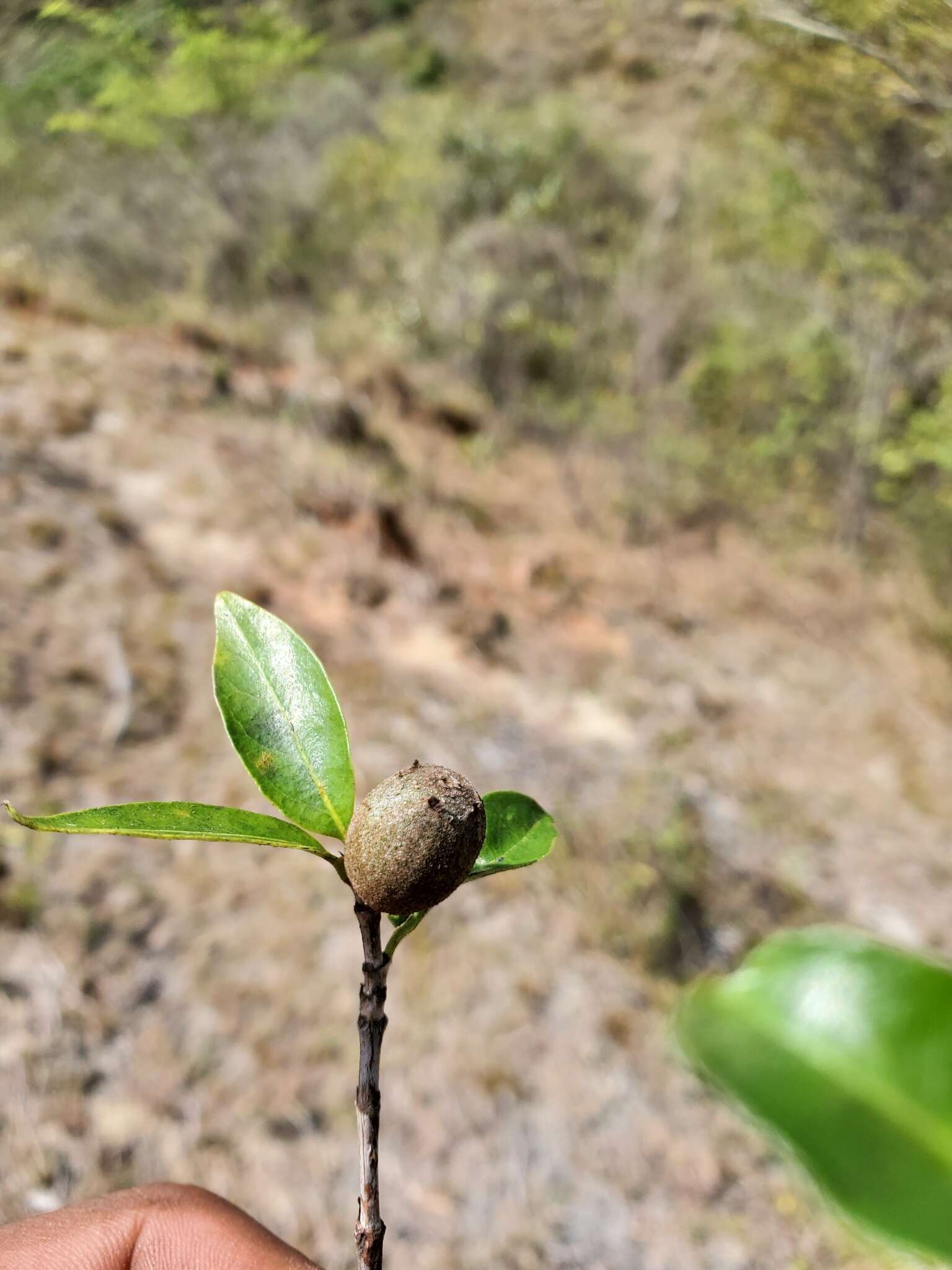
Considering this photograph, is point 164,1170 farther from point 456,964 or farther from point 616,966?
point 616,966

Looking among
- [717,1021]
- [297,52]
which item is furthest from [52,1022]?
[297,52]

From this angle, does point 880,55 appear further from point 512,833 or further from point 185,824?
point 185,824

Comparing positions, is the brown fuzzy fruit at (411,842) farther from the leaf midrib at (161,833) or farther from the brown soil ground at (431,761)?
the brown soil ground at (431,761)

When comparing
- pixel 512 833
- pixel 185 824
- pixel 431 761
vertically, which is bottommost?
pixel 431 761

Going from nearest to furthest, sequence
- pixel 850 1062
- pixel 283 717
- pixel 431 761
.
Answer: pixel 850 1062 < pixel 283 717 < pixel 431 761

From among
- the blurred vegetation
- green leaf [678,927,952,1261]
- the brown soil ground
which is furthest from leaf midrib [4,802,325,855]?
the blurred vegetation

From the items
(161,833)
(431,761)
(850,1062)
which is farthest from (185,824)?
(431,761)

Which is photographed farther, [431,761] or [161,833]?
[431,761]

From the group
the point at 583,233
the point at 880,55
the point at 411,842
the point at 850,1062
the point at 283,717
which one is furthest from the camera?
the point at 583,233
